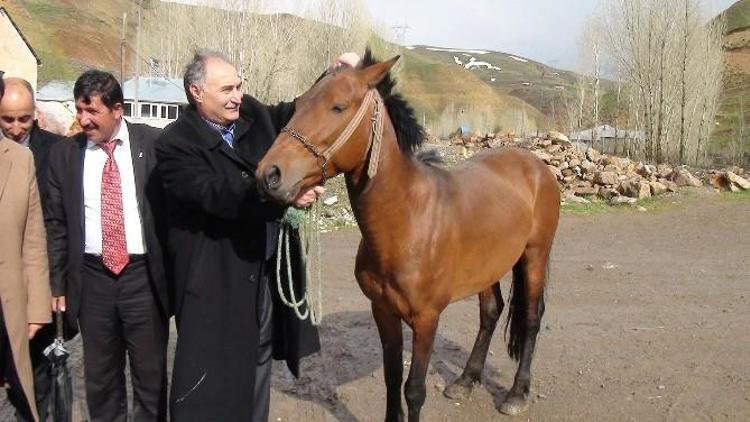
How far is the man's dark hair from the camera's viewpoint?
2641mm

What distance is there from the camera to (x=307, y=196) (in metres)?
2.33

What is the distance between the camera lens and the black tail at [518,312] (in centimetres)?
434

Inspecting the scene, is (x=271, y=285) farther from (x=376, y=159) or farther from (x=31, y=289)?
(x=31, y=289)

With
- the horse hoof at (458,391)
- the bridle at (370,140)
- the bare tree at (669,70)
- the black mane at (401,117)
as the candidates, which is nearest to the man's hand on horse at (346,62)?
the black mane at (401,117)

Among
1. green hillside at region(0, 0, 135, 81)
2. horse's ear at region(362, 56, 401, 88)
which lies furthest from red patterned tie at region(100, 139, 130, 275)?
green hillside at region(0, 0, 135, 81)

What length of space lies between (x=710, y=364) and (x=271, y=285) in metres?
3.38

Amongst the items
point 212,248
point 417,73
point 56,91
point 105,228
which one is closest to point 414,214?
point 212,248

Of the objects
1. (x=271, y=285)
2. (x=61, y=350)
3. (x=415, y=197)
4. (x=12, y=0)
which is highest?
(x=12, y=0)

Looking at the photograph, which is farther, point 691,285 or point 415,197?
point 691,285

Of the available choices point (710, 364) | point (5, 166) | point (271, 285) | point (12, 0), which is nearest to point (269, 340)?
point (271, 285)

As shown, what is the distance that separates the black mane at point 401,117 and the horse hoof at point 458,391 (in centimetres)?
196

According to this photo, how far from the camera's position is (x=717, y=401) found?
3877 millimetres

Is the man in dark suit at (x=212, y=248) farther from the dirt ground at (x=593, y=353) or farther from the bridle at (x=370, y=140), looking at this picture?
the dirt ground at (x=593, y=353)

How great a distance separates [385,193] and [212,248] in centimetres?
79
